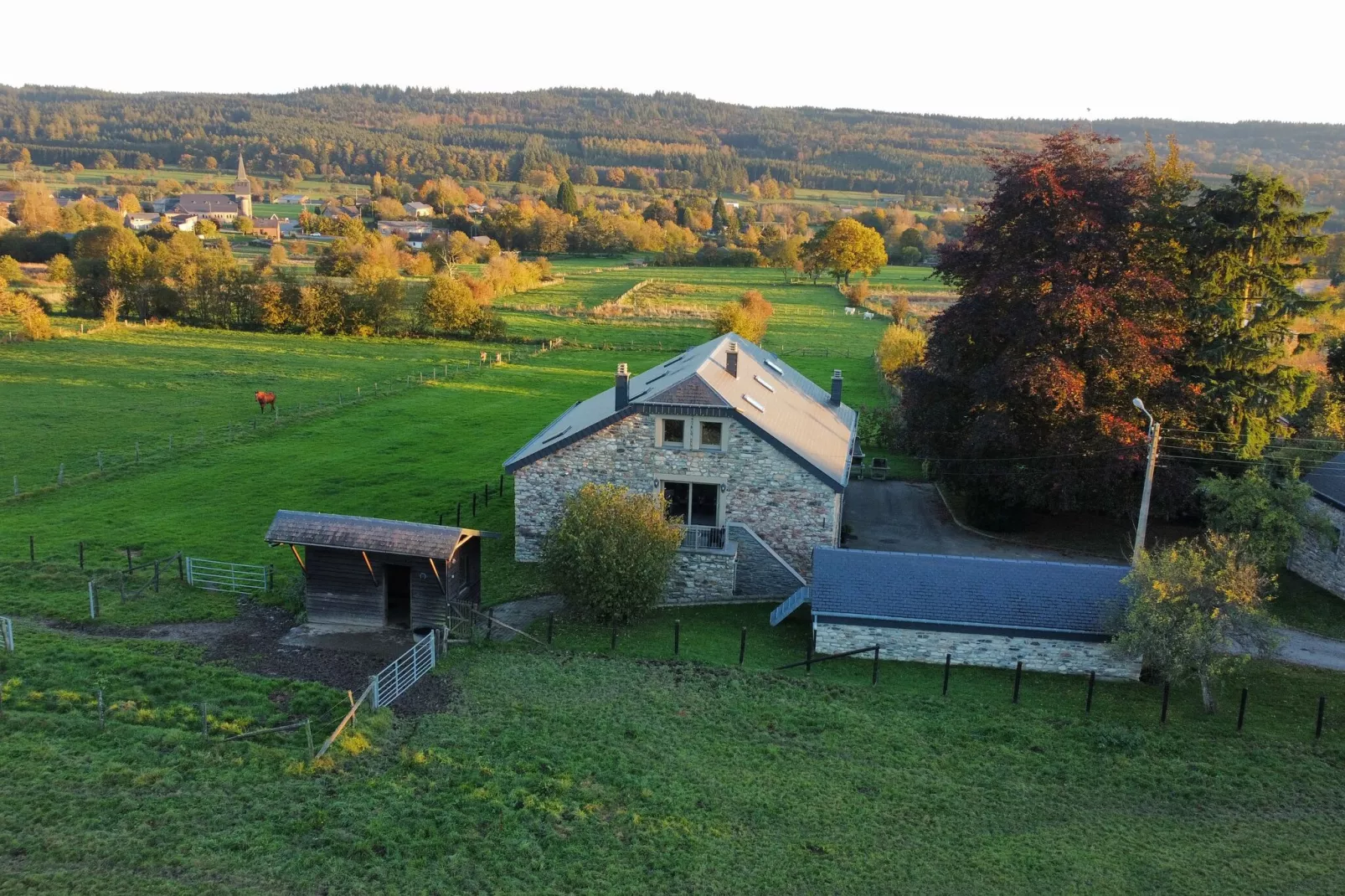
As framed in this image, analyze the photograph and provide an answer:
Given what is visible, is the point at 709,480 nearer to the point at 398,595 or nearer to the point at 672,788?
the point at 398,595

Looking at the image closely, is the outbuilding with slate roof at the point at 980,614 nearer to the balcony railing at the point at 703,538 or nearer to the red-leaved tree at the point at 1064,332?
the balcony railing at the point at 703,538

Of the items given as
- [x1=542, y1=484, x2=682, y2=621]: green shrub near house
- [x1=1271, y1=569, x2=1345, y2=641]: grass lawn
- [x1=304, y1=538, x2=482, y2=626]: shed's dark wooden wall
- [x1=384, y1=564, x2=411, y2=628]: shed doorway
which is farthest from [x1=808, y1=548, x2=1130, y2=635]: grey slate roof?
[x1=384, y1=564, x2=411, y2=628]: shed doorway

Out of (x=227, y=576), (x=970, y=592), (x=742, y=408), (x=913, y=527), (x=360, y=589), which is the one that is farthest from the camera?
(x=913, y=527)

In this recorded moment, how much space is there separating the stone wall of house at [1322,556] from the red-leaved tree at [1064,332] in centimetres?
461

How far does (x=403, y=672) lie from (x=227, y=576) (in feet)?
28.8

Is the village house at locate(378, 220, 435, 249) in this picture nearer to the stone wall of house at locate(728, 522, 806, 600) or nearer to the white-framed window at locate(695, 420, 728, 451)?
the white-framed window at locate(695, 420, 728, 451)

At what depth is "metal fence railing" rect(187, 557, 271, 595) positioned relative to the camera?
84.5 feet

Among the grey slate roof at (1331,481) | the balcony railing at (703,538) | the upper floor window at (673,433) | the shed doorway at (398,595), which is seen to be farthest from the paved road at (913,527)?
the shed doorway at (398,595)

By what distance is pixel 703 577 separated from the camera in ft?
86.9

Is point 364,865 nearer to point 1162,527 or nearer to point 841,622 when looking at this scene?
point 841,622

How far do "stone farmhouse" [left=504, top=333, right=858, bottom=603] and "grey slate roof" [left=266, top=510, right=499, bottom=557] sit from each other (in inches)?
153

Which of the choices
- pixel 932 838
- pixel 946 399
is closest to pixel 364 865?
pixel 932 838

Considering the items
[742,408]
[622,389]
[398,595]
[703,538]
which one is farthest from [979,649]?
[398,595]

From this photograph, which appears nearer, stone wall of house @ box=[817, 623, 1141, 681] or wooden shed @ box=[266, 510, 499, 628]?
stone wall of house @ box=[817, 623, 1141, 681]
